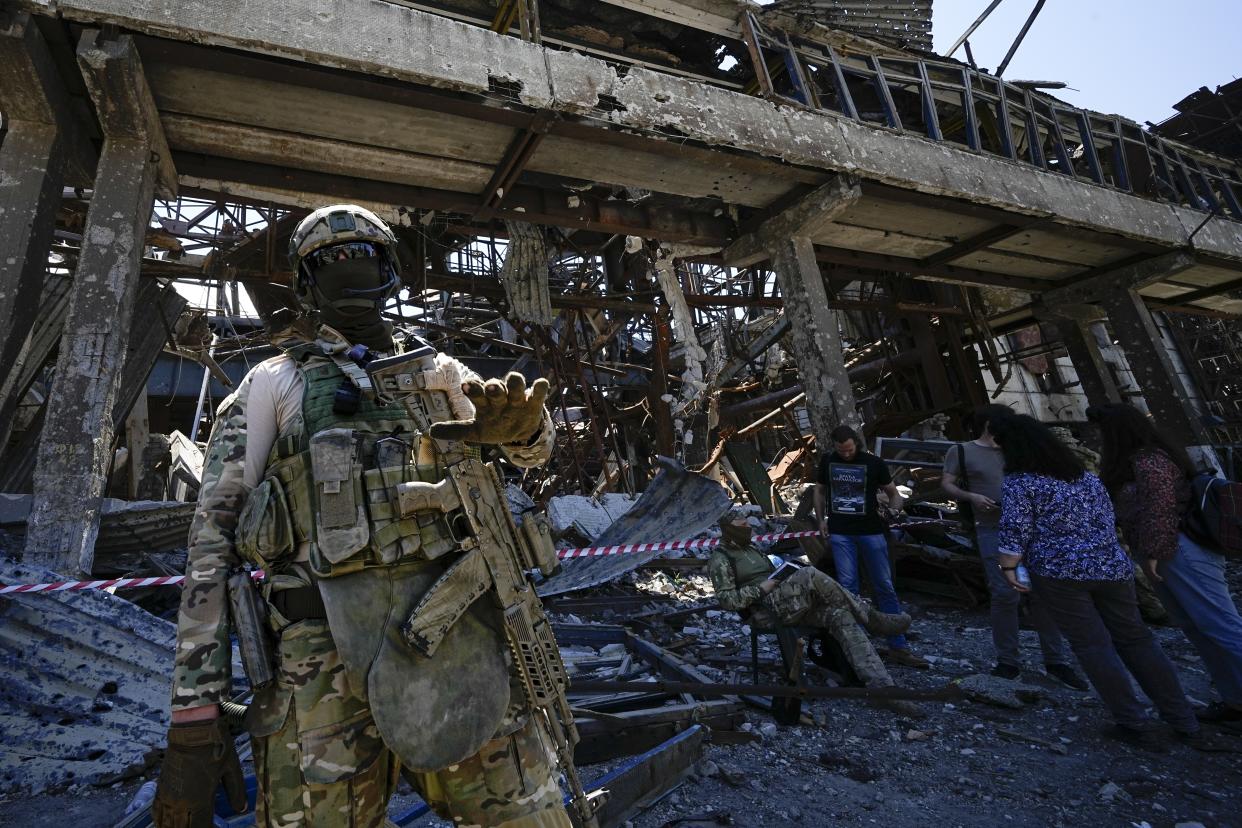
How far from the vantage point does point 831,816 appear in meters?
2.43

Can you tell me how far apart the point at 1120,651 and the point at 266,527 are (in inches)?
155

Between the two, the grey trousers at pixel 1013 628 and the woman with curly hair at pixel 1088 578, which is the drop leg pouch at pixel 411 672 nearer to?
the woman with curly hair at pixel 1088 578

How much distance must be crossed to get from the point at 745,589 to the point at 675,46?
5460 millimetres

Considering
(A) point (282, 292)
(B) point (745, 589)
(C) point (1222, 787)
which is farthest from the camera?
(A) point (282, 292)

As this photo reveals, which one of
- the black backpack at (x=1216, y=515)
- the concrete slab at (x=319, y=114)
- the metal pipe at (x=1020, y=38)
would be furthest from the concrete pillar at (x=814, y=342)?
the metal pipe at (x=1020, y=38)

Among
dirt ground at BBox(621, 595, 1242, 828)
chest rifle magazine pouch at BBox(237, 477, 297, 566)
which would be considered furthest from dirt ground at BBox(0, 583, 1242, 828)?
chest rifle magazine pouch at BBox(237, 477, 297, 566)

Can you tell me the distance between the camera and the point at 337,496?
133cm

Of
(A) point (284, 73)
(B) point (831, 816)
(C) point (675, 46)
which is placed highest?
(C) point (675, 46)

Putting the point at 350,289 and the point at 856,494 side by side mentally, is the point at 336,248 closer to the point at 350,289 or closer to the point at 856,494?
the point at 350,289

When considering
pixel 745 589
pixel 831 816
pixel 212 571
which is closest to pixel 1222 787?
pixel 831 816

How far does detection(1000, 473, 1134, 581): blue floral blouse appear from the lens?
304 centimetres

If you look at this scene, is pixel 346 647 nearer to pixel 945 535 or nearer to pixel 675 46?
pixel 945 535

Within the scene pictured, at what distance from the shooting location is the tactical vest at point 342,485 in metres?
1.32

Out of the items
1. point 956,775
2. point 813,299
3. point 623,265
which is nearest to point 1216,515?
point 956,775
